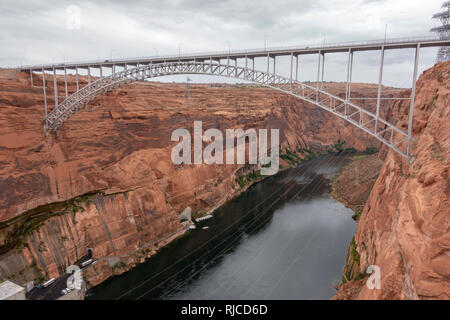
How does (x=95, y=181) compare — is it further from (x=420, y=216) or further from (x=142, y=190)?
(x=420, y=216)

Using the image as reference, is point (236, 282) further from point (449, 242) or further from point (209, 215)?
point (449, 242)

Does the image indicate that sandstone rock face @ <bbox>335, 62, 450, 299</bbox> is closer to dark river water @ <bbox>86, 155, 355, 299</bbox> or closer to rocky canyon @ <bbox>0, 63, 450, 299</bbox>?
rocky canyon @ <bbox>0, 63, 450, 299</bbox>

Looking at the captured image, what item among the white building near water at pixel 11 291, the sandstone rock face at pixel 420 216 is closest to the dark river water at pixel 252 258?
the white building near water at pixel 11 291

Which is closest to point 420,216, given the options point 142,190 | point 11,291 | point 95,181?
point 11,291

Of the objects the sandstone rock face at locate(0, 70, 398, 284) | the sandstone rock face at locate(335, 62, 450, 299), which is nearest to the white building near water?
the sandstone rock face at locate(0, 70, 398, 284)

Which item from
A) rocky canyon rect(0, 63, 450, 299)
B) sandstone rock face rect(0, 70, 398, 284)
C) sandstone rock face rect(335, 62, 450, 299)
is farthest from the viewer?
sandstone rock face rect(0, 70, 398, 284)

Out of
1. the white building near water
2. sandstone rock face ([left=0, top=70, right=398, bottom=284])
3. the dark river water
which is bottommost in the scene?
the dark river water
